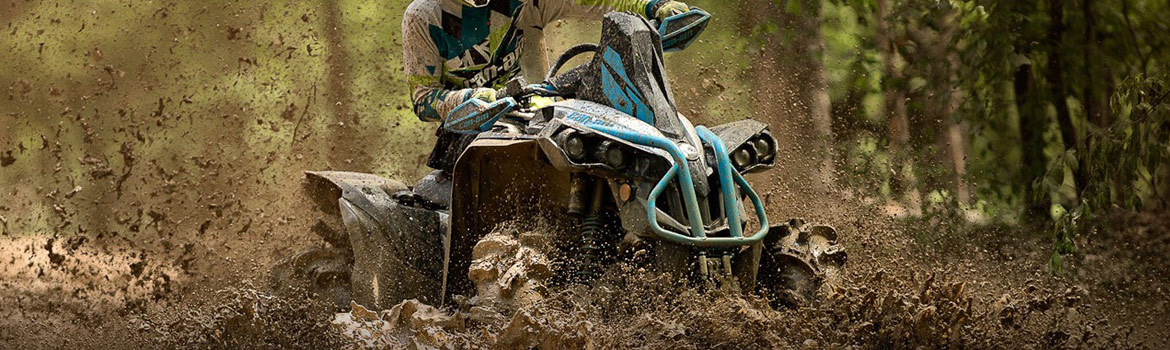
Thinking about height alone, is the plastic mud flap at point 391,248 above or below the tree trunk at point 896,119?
above

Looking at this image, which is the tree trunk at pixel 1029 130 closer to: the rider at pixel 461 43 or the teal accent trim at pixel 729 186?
the rider at pixel 461 43

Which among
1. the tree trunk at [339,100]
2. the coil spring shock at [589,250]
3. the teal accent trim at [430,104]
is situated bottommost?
the tree trunk at [339,100]

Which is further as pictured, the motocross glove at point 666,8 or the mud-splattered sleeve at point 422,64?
the mud-splattered sleeve at point 422,64

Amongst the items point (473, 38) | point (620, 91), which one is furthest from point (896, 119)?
point (620, 91)

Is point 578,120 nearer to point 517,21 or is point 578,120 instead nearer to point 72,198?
point 517,21

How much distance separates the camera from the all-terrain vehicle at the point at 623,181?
4.24 m

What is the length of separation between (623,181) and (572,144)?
0.21m

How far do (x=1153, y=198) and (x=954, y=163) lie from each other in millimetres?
1313

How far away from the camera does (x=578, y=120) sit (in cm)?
436

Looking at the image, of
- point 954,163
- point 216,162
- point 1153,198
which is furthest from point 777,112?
point 216,162

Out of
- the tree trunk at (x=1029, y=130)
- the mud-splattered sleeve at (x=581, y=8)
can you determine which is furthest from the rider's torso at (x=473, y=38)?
the tree trunk at (x=1029, y=130)

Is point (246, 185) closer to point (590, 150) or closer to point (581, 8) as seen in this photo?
point (581, 8)

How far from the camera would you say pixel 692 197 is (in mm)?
4203

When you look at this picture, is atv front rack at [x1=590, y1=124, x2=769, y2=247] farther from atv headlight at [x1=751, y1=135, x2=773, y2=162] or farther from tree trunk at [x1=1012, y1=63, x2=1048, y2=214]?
tree trunk at [x1=1012, y1=63, x2=1048, y2=214]
